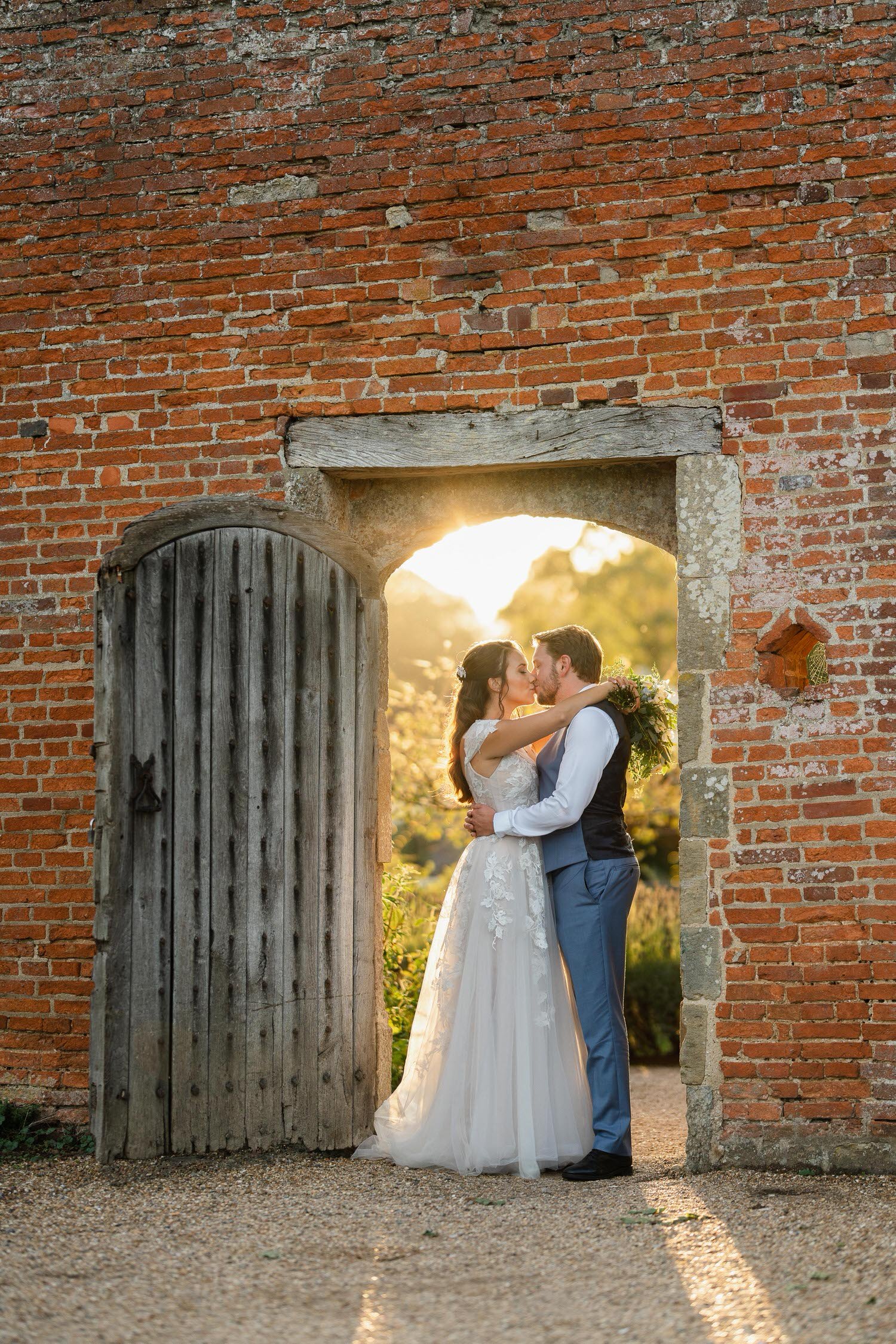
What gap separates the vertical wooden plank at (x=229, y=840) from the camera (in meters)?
4.92

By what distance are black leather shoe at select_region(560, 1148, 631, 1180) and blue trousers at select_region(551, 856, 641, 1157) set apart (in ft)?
0.08

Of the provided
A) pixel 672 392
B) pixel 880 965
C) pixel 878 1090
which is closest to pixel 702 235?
pixel 672 392

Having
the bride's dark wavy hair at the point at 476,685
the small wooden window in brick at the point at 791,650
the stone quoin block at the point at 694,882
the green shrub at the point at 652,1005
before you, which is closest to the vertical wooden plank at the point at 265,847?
the bride's dark wavy hair at the point at 476,685

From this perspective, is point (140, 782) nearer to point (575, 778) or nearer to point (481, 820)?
point (481, 820)

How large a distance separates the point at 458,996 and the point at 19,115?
424cm

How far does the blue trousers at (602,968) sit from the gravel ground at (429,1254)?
0.81 ft

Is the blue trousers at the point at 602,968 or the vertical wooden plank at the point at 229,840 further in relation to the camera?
the vertical wooden plank at the point at 229,840

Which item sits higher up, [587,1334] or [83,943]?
[83,943]

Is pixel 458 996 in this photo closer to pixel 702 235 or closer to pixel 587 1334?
pixel 587 1334

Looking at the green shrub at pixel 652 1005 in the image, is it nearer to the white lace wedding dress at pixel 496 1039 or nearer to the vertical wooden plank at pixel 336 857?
the white lace wedding dress at pixel 496 1039

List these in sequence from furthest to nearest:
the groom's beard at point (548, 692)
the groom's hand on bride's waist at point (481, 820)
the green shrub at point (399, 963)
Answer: the green shrub at point (399, 963), the groom's beard at point (548, 692), the groom's hand on bride's waist at point (481, 820)

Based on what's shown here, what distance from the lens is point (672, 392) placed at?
4.95 metres

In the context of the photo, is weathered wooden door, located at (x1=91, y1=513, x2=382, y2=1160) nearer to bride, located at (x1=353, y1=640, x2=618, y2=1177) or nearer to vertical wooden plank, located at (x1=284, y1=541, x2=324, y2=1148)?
vertical wooden plank, located at (x1=284, y1=541, x2=324, y2=1148)

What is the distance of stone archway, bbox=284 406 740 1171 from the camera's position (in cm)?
479
